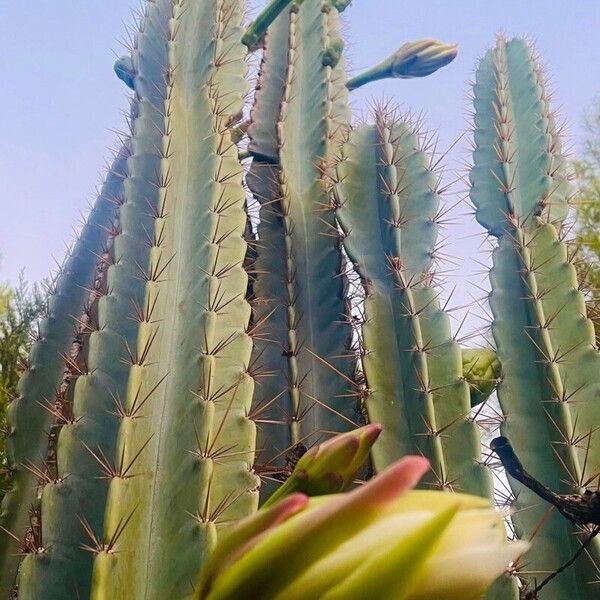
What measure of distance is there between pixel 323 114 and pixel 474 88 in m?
0.37

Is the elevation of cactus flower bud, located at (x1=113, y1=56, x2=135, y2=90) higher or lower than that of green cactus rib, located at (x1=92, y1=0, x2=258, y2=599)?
higher

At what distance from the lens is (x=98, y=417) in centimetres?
90

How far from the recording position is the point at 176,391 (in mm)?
902

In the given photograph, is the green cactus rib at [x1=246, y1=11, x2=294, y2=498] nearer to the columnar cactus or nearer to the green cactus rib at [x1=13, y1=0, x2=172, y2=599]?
the columnar cactus

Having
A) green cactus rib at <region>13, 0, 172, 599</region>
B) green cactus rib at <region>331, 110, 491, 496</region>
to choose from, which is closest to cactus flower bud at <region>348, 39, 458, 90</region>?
green cactus rib at <region>331, 110, 491, 496</region>

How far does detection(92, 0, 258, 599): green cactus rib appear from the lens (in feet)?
2.49

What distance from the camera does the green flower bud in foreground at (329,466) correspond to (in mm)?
539

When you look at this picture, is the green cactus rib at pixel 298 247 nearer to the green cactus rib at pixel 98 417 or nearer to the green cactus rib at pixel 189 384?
the green cactus rib at pixel 189 384

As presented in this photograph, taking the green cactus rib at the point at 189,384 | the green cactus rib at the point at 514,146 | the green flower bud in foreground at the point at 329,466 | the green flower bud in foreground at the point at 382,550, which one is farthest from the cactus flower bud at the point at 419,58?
the green flower bud in foreground at the point at 382,550

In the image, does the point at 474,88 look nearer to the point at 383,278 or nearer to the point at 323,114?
the point at 323,114

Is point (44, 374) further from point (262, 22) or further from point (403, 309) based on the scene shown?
point (262, 22)

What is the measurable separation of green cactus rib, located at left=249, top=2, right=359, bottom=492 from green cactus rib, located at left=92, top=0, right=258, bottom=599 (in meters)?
0.10

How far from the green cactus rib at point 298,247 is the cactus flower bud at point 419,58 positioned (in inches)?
5.2

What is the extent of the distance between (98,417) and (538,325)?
2.31ft
